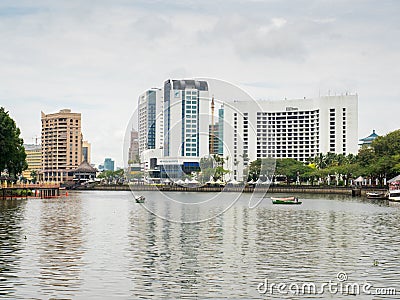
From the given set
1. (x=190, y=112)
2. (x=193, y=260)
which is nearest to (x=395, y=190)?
(x=190, y=112)

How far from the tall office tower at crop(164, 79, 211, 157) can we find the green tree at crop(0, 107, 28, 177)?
49.0 m

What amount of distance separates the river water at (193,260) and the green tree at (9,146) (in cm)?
4097

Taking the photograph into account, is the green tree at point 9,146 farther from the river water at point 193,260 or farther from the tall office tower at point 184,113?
the tall office tower at point 184,113

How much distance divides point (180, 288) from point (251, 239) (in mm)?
18004

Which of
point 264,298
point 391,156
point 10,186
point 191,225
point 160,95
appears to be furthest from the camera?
point 391,156

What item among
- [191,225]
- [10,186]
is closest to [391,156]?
[10,186]

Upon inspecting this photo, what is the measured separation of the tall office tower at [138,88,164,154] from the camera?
138 feet

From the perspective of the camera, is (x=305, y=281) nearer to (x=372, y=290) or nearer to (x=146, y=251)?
(x=372, y=290)

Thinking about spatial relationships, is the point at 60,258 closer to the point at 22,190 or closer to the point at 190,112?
the point at 190,112

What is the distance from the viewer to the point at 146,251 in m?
37.1

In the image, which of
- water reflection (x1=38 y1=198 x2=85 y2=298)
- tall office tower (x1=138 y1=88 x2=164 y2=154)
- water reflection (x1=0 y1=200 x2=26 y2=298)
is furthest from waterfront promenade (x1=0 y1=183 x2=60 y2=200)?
tall office tower (x1=138 y1=88 x2=164 y2=154)

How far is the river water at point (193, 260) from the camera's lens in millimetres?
25891

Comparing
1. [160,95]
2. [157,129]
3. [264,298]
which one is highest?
[160,95]

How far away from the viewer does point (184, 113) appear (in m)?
45.4
